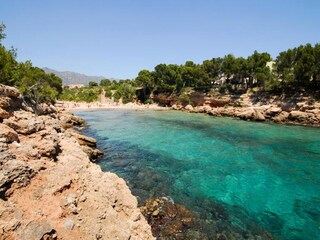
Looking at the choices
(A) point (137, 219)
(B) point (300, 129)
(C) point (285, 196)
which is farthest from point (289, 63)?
(A) point (137, 219)

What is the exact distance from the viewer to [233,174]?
19.5 meters

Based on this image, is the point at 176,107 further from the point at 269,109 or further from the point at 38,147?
the point at 38,147

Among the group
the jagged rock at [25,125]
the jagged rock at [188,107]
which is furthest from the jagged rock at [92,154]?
the jagged rock at [188,107]

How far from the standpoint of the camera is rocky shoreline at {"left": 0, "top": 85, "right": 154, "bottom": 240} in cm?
691

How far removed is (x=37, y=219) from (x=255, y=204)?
12820mm

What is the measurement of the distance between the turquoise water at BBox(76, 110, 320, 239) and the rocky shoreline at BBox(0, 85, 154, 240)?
16.2 feet

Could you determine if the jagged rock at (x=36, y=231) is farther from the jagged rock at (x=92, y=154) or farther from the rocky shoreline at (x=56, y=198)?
the jagged rock at (x=92, y=154)

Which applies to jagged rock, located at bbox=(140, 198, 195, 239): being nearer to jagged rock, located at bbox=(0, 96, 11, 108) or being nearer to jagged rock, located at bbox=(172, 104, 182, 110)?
jagged rock, located at bbox=(0, 96, 11, 108)

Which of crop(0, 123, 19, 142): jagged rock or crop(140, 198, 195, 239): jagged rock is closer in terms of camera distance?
crop(0, 123, 19, 142): jagged rock

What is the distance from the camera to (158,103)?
309 feet

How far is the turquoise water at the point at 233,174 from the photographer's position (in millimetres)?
13148

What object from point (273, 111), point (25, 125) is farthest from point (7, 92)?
point (273, 111)

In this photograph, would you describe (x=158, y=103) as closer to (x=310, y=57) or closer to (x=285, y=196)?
(x=310, y=57)

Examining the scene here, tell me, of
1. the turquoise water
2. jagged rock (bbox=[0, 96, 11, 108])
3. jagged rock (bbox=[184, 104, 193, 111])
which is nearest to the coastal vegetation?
jagged rock (bbox=[184, 104, 193, 111])
